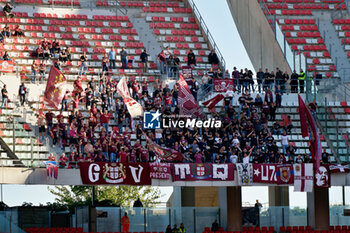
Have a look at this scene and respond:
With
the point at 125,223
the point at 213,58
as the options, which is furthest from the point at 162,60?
the point at 125,223

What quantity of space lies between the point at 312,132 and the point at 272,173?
2321 millimetres

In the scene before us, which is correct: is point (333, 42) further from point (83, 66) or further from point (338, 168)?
point (338, 168)

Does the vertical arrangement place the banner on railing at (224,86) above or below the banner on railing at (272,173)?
above

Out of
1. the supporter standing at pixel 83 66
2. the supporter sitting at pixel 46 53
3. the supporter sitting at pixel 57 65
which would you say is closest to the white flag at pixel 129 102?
the supporter sitting at pixel 57 65

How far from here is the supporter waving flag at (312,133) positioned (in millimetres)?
36969

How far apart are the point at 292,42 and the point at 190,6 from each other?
25.4ft

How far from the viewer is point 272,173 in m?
37.2

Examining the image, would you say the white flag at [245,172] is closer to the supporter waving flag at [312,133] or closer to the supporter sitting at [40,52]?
the supporter waving flag at [312,133]

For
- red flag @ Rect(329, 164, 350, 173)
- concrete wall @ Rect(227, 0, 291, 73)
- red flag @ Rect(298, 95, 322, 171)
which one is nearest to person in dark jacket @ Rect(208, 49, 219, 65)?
concrete wall @ Rect(227, 0, 291, 73)

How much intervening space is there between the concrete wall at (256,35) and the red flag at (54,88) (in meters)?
14.2

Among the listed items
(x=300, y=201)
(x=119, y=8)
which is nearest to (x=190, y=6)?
(x=119, y=8)

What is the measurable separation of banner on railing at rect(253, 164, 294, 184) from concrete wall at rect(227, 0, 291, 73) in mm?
13019

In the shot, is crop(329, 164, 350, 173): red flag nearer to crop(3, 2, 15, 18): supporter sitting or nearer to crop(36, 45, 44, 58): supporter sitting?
crop(36, 45, 44, 58): supporter sitting

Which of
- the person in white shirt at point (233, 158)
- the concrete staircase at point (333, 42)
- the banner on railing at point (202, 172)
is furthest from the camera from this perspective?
the concrete staircase at point (333, 42)
